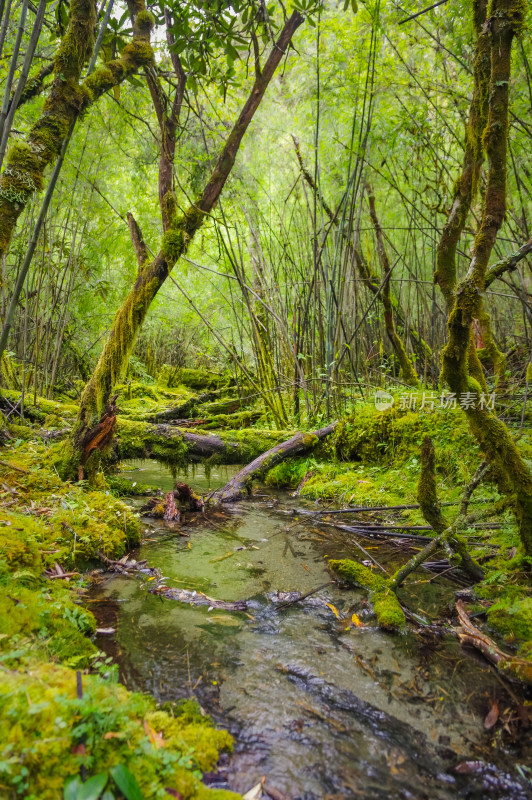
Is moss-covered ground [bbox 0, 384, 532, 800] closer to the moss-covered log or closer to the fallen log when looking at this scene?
the moss-covered log

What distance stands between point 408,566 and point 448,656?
27 cm

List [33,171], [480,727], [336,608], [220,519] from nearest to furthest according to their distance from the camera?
1. [480,727]
2. [336,608]
3. [33,171]
4. [220,519]

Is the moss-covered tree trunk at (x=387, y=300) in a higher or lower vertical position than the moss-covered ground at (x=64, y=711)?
higher

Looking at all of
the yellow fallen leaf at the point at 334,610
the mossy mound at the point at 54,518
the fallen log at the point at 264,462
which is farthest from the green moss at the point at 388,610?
the fallen log at the point at 264,462

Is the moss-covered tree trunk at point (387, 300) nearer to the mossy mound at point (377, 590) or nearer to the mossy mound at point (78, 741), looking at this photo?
the mossy mound at point (377, 590)

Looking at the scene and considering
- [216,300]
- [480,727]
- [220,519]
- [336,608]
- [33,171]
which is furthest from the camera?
[216,300]

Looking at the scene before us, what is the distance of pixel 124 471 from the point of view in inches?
145

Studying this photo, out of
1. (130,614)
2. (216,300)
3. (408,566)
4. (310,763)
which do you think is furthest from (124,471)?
(216,300)

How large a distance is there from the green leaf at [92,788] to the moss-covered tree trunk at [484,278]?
4.43 ft

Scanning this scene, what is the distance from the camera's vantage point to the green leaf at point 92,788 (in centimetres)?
55

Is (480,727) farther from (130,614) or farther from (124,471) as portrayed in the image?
(124,471)

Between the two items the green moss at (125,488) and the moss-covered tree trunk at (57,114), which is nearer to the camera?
the moss-covered tree trunk at (57,114)

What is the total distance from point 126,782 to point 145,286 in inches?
92.4

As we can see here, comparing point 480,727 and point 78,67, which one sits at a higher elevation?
point 78,67
